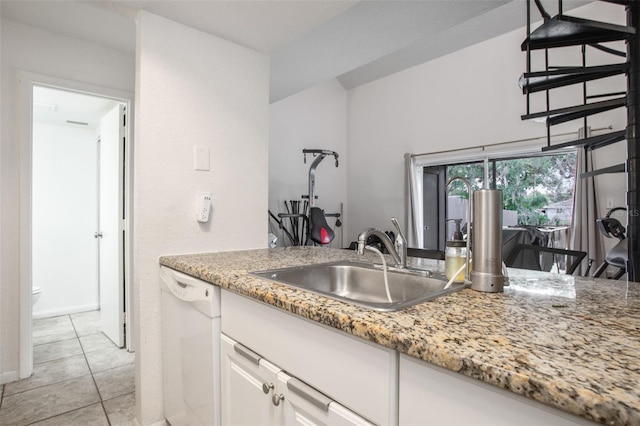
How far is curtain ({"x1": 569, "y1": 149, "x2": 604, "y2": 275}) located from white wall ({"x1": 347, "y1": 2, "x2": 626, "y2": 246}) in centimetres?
14

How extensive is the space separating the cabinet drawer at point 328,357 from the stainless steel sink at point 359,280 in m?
0.17

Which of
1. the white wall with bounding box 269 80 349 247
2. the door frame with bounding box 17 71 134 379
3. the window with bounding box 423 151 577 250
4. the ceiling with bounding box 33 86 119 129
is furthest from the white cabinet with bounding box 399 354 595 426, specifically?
the white wall with bounding box 269 80 349 247

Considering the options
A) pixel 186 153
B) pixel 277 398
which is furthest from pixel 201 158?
pixel 277 398

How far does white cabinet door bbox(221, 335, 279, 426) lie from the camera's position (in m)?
0.93

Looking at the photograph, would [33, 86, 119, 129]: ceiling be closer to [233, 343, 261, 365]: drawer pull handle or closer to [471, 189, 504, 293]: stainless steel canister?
[233, 343, 261, 365]: drawer pull handle

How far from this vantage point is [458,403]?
54 centimetres

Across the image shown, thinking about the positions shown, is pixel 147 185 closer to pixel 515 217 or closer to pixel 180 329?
pixel 180 329

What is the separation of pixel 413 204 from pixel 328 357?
13.5 feet

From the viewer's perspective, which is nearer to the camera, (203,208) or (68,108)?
(203,208)

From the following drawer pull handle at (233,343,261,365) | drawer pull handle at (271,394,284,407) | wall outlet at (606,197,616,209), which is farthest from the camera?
wall outlet at (606,197,616,209)

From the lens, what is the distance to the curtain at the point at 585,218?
3.21 m

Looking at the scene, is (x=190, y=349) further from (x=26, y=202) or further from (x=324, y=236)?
(x=324, y=236)

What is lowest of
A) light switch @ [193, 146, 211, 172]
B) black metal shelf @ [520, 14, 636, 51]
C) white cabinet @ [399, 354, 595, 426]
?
white cabinet @ [399, 354, 595, 426]

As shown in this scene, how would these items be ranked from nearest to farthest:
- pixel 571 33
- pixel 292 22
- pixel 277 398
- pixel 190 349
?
pixel 277 398
pixel 190 349
pixel 292 22
pixel 571 33
